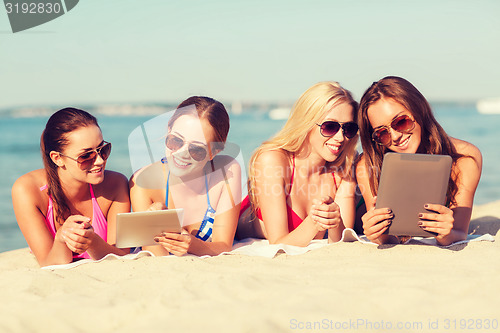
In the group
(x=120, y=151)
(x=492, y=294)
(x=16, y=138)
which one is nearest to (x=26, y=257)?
(x=492, y=294)

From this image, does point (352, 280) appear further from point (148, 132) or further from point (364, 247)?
point (148, 132)

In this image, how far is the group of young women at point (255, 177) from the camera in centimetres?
404

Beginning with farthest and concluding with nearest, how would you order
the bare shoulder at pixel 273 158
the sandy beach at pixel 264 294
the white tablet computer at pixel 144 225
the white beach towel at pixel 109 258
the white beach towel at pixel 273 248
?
the bare shoulder at pixel 273 158
the white beach towel at pixel 273 248
the white beach towel at pixel 109 258
the white tablet computer at pixel 144 225
the sandy beach at pixel 264 294

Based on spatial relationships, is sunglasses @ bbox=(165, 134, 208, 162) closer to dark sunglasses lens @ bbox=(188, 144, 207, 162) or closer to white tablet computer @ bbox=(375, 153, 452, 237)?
dark sunglasses lens @ bbox=(188, 144, 207, 162)

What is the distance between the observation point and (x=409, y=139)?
4.25 m

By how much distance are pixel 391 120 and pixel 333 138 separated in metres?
0.53

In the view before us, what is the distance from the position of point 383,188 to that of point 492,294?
1149 millimetres

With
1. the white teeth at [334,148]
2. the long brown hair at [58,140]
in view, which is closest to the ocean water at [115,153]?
the white teeth at [334,148]

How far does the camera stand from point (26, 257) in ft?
16.4

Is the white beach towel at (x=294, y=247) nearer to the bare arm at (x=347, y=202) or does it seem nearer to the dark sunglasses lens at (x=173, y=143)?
the bare arm at (x=347, y=202)

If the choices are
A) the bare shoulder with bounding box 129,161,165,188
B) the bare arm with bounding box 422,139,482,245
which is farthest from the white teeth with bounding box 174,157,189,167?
the bare arm with bounding box 422,139,482,245

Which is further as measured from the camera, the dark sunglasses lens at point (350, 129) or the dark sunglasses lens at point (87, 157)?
the dark sunglasses lens at point (350, 129)

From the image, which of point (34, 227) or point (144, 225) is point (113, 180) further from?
point (144, 225)

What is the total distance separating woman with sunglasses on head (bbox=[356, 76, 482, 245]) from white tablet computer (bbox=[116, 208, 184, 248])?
62.7 inches
